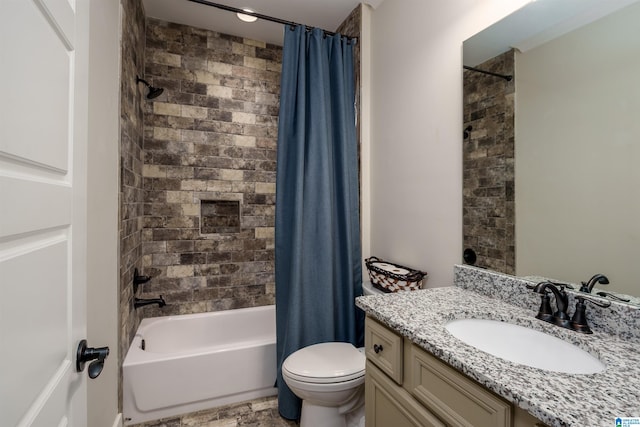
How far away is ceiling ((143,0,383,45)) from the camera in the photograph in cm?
211

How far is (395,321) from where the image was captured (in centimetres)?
98

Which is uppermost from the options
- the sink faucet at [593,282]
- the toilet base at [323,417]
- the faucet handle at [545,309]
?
the sink faucet at [593,282]

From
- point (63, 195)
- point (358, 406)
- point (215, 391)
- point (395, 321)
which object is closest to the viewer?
point (63, 195)

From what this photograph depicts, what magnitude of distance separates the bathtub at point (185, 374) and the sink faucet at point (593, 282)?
176cm

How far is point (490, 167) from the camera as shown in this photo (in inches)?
50.9

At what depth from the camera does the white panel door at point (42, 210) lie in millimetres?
437

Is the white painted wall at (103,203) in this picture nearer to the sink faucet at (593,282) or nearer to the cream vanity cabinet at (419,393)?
the cream vanity cabinet at (419,393)

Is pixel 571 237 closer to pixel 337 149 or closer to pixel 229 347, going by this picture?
pixel 337 149

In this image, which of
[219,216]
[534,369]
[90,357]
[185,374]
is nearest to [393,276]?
[534,369]

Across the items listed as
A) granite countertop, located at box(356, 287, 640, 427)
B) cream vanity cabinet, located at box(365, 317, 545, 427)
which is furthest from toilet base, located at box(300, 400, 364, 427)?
granite countertop, located at box(356, 287, 640, 427)

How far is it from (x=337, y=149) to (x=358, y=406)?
1.60 metres

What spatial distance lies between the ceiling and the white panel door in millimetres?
1768

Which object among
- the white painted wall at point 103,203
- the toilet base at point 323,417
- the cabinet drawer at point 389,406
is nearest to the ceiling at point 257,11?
the white painted wall at point 103,203

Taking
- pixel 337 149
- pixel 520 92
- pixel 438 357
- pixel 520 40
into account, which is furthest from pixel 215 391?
pixel 520 40
